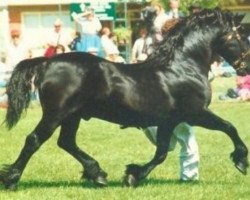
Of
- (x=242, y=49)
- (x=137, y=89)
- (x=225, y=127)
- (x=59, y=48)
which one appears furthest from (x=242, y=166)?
(x=59, y=48)

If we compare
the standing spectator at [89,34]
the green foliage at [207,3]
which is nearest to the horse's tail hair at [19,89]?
the standing spectator at [89,34]

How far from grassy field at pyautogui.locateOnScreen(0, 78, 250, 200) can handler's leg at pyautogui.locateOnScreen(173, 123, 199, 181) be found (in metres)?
0.15

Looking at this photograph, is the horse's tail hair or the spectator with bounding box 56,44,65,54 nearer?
the horse's tail hair

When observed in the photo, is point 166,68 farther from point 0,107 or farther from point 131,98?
point 0,107

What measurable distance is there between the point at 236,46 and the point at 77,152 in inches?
85.5

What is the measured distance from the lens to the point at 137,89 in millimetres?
9156

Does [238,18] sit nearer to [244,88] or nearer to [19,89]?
[19,89]

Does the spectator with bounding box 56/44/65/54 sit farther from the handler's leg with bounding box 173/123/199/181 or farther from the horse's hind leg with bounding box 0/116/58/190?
the horse's hind leg with bounding box 0/116/58/190

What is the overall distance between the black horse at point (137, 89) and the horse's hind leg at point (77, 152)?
0.01 m

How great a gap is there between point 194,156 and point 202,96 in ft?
3.43

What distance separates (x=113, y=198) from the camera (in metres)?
8.70

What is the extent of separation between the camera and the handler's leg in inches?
395

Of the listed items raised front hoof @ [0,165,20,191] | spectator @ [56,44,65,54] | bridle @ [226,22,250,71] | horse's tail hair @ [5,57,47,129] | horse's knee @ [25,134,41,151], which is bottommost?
spectator @ [56,44,65,54]

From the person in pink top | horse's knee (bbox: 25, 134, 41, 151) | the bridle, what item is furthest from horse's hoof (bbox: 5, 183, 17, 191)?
the person in pink top
